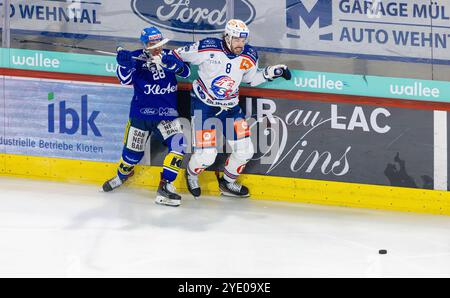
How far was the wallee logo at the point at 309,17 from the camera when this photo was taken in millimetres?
9258

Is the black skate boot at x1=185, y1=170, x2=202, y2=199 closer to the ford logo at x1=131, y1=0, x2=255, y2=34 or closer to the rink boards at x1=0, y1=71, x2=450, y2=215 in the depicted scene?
the rink boards at x1=0, y1=71, x2=450, y2=215

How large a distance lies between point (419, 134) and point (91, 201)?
2388 millimetres

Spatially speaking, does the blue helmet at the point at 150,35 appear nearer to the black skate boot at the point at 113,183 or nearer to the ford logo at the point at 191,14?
the ford logo at the point at 191,14

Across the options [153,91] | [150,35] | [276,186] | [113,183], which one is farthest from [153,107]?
[276,186]

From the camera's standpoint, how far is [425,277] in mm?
7789

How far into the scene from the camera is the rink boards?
30.1 ft

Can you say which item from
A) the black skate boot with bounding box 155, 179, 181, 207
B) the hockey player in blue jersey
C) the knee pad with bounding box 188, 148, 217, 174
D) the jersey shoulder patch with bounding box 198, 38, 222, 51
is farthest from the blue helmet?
the black skate boot with bounding box 155, 179, 181, 207

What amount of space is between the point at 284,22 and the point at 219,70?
1.99ft

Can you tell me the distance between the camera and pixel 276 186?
31.2 ft

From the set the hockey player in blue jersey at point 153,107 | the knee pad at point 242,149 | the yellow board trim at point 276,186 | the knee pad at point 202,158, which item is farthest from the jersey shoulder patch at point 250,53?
the yellow board trim at point 276,186

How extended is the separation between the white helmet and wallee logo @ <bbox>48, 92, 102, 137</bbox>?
131cm

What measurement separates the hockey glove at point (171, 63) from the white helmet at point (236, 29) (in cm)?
40
